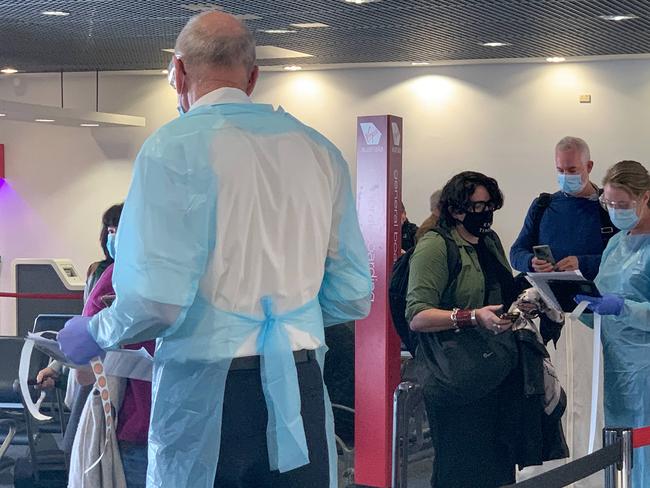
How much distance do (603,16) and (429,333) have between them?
401 cm

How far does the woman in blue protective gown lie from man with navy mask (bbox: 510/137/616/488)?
0.68 meters

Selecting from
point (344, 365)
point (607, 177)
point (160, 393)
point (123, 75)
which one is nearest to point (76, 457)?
point (160, 393)

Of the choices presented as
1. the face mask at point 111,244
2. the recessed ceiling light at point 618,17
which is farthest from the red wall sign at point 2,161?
the face mask at point 111,244

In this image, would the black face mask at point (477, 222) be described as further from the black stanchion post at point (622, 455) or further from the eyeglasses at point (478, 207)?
the black stanchion post at point (622, 455)

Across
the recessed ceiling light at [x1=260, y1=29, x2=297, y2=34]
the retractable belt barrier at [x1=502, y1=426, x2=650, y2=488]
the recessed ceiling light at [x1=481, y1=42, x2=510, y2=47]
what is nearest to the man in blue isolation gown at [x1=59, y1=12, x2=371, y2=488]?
the retractable belt barrier at [x1=502, y1=426, x2=650, y2=488]

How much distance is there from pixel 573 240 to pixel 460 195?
1.45 m

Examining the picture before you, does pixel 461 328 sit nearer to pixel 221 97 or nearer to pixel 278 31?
pixel 221 97

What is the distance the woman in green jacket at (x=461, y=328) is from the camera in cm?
331

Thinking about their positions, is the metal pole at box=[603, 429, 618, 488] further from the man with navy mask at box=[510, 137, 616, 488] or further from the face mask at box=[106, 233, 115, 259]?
the man with navy mask at box=[510, 137, 616, 488]

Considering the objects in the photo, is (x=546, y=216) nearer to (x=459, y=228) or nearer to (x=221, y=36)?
(x=459, y=228)

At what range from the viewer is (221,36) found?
77.9 inches

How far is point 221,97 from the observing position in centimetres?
199

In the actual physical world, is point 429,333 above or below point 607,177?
below

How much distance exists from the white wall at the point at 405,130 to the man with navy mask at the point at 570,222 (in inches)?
162
